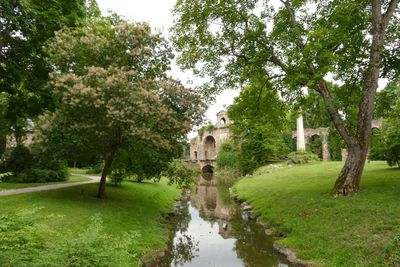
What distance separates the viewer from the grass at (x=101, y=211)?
11.6 metres

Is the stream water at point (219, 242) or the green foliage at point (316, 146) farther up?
the green foliage at point (316, 146)

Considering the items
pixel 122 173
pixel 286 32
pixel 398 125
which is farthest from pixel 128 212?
pixel 398 125

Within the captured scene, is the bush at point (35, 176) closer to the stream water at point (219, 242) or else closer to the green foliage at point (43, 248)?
the stream water at point (219, 242)

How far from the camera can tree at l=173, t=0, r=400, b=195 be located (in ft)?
44.9

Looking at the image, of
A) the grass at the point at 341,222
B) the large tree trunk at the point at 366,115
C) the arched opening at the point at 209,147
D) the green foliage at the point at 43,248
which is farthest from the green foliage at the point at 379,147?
the arched opening at the point at 209,147

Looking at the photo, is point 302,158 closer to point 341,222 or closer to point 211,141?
point 341,222

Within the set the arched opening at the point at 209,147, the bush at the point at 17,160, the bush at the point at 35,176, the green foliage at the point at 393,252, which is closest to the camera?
the green foliage at the point at 393,252

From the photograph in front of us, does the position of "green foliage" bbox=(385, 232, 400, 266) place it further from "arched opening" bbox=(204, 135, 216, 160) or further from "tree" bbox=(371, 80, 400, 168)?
"arched opening" bbox=(204, 135, 216, 160)

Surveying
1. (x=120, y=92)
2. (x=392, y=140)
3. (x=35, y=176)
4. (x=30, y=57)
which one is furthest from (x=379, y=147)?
(x=35, y=176)

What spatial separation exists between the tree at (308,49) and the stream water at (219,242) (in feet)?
14.1

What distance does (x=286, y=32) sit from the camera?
614 inches

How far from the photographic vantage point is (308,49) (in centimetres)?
1220

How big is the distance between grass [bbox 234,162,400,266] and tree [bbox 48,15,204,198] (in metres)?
5.66

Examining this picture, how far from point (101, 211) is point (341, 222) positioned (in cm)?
897
